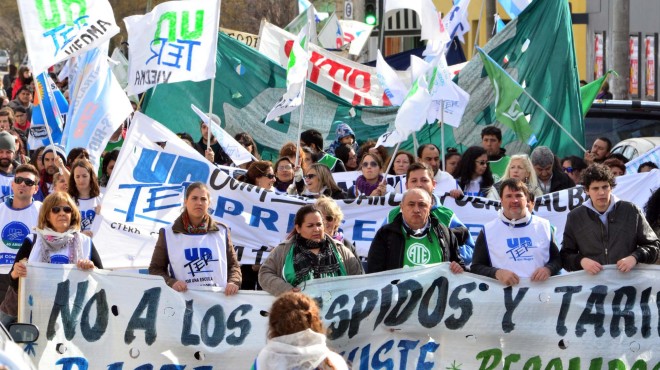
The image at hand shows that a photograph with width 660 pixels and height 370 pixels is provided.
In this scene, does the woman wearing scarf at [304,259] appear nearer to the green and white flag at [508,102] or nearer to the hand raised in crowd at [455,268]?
the hand raised in crowd at [455,268]

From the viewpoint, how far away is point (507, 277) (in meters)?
8.90

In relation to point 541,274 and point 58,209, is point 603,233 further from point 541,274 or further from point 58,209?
point 58,209

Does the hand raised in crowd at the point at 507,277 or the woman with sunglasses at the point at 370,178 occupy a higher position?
the woman with sunglasses at the point at 370,178

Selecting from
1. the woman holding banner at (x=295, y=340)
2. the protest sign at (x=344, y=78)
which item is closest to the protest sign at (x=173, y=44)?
the protest sign at (x=344, y=78)

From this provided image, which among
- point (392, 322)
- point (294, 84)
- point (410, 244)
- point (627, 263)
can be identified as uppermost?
point (294, 84)

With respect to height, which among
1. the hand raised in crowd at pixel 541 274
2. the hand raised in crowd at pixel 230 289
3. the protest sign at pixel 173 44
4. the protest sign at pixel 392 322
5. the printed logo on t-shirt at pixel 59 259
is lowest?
the protest sign at pixel 392 322

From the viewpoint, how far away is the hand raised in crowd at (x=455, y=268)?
8.98 metres

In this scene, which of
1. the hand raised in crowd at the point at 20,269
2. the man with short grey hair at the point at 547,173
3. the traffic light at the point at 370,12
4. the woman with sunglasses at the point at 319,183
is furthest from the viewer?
the traffic light at the point at 370,12

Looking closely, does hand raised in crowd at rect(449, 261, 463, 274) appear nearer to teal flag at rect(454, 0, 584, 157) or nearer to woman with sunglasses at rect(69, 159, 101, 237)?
woman with sunglasses at rect(69, 159, 101, 237)

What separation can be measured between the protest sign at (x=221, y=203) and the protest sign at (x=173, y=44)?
123cm

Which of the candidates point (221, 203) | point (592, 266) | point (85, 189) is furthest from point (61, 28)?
point (592, 266)

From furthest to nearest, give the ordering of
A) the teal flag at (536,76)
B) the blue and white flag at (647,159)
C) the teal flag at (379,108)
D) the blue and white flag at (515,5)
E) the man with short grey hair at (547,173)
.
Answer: the blue and white flag at (515,5) → the teal flag at (379,108) → the teal flag at (536,76) → the blue and white flag at (647,159) → the man with short grey hair at (547,173)

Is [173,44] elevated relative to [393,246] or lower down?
elevated

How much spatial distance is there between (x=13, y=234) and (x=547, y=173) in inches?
161
